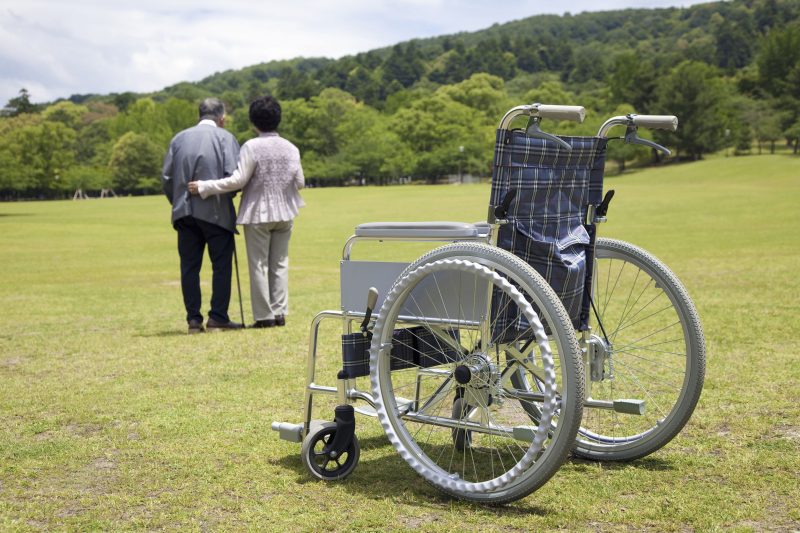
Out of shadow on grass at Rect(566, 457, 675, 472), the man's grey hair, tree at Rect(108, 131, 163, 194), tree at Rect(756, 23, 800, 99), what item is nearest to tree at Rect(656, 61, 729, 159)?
tree at Rect(756, 23, 800, 99)

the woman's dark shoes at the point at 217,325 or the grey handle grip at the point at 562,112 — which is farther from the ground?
the grey handle grip at the point at 562,112

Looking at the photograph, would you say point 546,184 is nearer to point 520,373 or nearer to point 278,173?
point 520,373

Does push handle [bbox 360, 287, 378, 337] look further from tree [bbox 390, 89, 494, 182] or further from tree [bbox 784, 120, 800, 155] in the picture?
tree [bbox 390, 89, 494, 182]

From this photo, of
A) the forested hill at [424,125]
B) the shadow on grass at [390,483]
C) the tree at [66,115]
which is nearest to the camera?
the shadow on grass at [390,483]

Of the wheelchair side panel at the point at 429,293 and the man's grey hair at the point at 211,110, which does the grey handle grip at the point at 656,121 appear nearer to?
the wheelchair side panel at the point at 429,293

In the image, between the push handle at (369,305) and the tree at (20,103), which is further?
the tree at (20,103)

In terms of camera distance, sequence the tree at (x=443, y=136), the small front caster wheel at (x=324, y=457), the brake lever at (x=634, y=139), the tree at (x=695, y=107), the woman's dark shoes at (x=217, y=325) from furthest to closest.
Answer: the tree at (x=443, y=136) → the tree at (x=695, y=107) → the woman's dark shoes at (x=217, y=325) → the brake lever at (x=634, y=139) → the small front caster wheel at (x=324, y=457)

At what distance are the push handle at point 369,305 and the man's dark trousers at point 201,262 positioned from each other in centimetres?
503

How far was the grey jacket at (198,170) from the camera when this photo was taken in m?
8.70

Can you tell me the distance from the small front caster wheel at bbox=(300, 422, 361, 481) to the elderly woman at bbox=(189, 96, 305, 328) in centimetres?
489

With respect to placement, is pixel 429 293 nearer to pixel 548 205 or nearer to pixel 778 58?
pixel 548 205

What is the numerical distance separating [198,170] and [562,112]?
226 inches

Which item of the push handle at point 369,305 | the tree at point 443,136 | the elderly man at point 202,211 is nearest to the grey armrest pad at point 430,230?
the push handle at point 369,305

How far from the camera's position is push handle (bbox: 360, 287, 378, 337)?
395 cm
